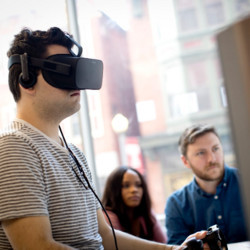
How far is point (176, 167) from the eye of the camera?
3824 mm

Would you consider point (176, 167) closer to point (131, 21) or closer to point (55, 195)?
point (131, 21)

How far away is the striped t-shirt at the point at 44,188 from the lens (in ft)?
3.86

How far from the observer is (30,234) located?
45.0 inches

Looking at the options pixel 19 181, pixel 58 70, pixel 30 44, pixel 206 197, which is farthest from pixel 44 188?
pixel 206 197

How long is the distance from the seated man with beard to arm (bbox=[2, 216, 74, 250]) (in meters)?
1.24

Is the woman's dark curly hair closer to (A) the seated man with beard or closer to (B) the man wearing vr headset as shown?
(A) the seated man with beard

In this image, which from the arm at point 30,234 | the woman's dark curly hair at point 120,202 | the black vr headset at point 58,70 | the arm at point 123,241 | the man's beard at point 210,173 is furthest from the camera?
the woman's dark curly hair at point 120,202

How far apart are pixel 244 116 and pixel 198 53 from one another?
317 cm

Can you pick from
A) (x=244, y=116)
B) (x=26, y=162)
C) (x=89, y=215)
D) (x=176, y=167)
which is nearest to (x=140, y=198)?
(x=176, y=167)

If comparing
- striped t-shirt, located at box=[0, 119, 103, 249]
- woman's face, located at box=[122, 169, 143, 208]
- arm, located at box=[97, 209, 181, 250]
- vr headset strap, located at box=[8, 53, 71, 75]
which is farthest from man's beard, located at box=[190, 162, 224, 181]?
vr headset strap, located at box=[8, 53, 71, 75]

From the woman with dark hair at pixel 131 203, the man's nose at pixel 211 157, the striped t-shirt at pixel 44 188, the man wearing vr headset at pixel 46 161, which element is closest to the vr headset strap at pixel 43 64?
the man wearing vr headset at pixel 46 161

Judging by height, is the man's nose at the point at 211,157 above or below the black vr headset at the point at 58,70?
below

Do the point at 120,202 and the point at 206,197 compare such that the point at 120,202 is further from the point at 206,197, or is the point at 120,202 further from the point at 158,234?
the point at 206,197

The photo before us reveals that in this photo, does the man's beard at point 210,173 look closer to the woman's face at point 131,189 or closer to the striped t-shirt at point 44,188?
the woman's face at point 131,189
